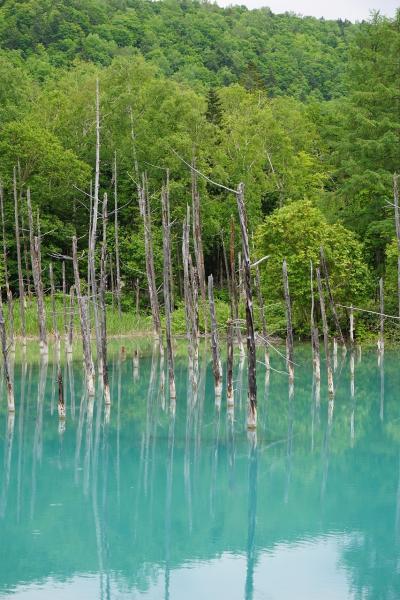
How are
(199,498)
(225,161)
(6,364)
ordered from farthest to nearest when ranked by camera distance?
(225,161) < (6,364) < (199,498)

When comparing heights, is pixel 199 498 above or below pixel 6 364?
below

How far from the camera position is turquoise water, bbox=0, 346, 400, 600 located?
13523mm

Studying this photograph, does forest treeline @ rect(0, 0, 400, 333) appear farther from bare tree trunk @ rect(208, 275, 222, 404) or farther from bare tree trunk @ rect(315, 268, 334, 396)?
bare tree trunk @ rect(208, 275, 222, 404)

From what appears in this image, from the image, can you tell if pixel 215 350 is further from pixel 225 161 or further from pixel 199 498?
pixel 225 161

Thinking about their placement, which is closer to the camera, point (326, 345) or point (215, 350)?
point (215, 350)

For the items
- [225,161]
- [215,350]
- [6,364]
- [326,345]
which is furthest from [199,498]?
[225,161]

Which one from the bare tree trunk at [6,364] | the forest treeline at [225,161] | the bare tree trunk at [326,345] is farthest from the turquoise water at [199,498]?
the forest treeline at [225,161]

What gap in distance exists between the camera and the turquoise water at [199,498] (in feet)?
44.4

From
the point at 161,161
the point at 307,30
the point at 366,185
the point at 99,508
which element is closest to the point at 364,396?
the point at 99,508

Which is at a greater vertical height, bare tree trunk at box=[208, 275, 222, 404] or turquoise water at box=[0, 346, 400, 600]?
bare tree trunk at box=[208, 275, 222, 404]

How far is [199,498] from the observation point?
1803 centimetres

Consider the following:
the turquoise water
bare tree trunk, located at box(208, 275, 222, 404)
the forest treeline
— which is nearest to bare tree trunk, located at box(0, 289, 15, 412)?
the turquoise water

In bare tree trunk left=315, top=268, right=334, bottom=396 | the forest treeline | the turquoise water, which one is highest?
the forest treeline

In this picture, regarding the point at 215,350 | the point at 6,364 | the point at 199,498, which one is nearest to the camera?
the point at 199,498
